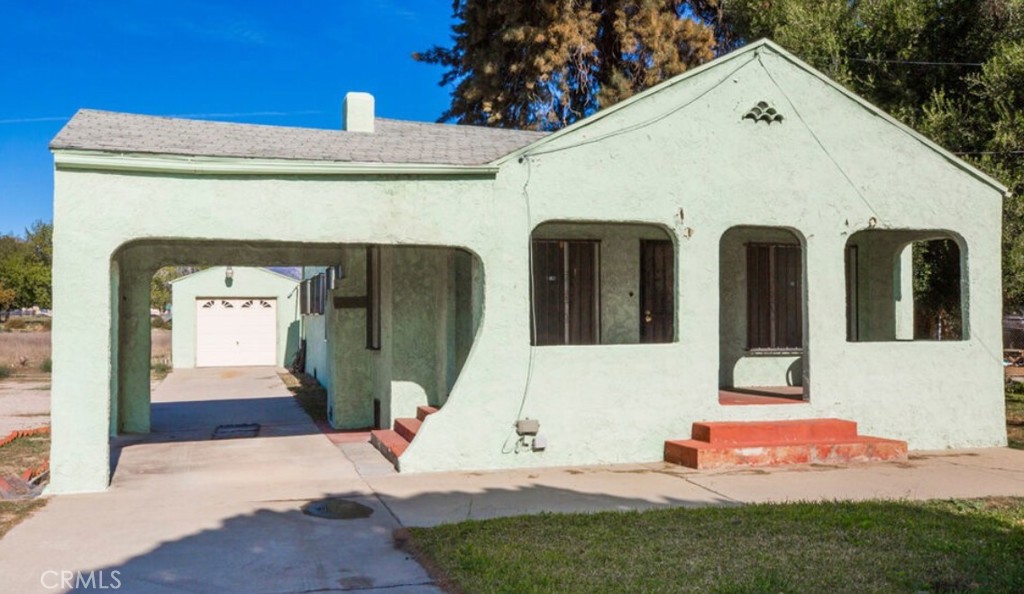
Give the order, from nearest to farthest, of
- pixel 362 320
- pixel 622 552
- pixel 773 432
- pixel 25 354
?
pixel 622 552 < pixel 773 432 < pixel 362 320 < pixel 25 354

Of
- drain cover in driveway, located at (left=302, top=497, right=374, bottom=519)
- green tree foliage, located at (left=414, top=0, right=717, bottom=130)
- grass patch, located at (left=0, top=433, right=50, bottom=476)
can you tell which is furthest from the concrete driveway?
green tree foliage, located at (left=414, top=0, right=717, bottom=130)

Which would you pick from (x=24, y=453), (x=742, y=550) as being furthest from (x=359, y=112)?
(x=742, y=550)

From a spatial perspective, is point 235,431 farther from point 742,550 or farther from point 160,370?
point 160,370

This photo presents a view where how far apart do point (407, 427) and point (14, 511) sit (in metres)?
4.50

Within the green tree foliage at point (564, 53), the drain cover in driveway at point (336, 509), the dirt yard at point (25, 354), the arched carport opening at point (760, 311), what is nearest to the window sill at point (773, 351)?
the arched carport opening at point (760, 311)

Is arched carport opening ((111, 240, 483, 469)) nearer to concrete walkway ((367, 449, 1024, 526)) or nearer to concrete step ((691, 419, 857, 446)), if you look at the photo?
concrete walkway ((367, 449, 1024, 526))

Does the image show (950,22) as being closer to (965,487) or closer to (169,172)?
(965,487)

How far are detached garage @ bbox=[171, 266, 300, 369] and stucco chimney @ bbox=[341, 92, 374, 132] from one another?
16.2 m

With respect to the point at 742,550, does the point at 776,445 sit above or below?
above

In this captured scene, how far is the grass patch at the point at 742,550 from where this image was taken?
5.38 meters

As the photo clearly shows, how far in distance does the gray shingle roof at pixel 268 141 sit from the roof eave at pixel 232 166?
0.08 metres

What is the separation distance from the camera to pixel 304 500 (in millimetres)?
7914

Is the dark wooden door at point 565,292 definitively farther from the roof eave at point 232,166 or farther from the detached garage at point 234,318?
the detached garage at point 234,318

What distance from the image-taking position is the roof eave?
8234 millimetres
